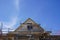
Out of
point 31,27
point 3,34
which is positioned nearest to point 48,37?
point 31,27

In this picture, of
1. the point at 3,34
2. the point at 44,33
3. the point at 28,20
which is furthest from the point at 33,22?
the point at 3,34

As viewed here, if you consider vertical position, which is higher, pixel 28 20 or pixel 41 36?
pixel 28 20

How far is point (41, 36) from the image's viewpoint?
1731 inches

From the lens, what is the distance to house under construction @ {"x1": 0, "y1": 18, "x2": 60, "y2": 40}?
43.7 metres

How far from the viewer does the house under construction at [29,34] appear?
43656 mm

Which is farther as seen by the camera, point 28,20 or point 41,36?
point 28,20

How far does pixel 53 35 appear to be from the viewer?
145 feet

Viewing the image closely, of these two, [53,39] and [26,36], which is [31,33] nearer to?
[26,36]

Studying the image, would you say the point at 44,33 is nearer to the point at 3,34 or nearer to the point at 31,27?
the point at 31,27

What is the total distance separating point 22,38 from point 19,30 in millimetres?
2384

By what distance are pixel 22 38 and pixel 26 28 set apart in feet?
9.90

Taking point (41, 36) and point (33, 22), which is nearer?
point (41, 36)

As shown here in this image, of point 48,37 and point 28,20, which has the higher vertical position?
point 28,20

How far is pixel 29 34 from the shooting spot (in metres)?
43.8
